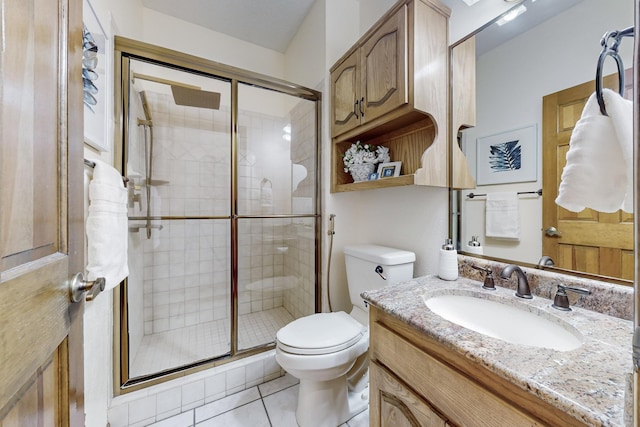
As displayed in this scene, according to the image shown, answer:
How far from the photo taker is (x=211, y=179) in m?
1.89

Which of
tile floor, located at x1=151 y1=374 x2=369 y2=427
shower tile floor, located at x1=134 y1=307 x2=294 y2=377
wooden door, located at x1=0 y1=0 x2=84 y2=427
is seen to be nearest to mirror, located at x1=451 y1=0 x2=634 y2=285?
tile floor, located at x1=151 y1=374 x2=369 y2=427

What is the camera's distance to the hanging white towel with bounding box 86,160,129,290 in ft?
3.05

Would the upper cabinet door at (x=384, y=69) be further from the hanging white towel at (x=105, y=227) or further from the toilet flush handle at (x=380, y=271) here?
the hanging white towel at (x=105, y=227)

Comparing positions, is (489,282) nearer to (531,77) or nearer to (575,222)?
(575,222)

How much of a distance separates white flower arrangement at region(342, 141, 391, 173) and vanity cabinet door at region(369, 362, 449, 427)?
3.73ft

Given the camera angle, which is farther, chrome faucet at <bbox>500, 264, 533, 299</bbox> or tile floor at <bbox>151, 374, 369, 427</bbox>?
tile floor at <bbox>151, 374, 369, 427</bbox>

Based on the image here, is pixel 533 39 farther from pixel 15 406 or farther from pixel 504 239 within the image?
pixel 15 406

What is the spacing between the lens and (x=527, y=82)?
38.4 inches

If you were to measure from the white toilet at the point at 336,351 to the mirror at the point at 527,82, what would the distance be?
42 centimetres

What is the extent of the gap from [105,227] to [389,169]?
4.69ft

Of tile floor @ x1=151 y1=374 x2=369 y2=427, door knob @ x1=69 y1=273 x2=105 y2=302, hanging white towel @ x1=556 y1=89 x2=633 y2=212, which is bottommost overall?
tile floor @ x1=151 y1=374 x2=369 y2=427

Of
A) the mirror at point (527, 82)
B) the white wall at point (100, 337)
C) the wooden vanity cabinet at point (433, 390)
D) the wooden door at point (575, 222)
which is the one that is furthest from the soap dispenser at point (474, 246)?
the white wall at point (100, 337)

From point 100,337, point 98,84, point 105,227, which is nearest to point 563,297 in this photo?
point 105,227

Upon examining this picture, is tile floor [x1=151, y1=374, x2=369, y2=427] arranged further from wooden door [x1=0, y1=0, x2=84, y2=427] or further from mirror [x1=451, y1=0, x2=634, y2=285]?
mirror [x1=451, y1=0, x2=634, y2=285]
